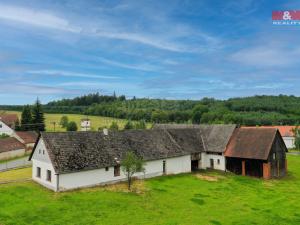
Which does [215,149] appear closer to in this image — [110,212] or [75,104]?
[110,212]

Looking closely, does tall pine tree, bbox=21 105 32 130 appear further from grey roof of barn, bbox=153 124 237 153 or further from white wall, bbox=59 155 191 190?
white wall, bbox=59 155 191 190

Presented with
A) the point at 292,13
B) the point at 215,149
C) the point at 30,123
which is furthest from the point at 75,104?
the point at 292,13

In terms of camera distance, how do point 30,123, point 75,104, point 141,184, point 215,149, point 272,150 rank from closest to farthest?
point 141,184 < point 272,150 < point 215,149 < point 30,123 < point 75,104

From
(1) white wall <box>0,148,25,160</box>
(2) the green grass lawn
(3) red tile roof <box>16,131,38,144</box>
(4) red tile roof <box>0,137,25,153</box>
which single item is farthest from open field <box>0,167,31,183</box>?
(3) red tile roof <box>16,131,38,144</box>

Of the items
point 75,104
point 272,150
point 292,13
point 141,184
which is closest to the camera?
point 292,13

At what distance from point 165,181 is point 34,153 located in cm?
1594

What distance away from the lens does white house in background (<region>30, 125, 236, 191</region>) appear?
29.7 m

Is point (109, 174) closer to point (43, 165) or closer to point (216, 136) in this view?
point (43, 165)

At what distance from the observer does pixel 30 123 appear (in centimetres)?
7569

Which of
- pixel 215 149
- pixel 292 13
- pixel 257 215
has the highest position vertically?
pixel 292 13

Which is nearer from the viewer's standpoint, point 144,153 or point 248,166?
point 144,153

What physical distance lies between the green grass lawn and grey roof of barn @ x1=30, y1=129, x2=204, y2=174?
3101mm

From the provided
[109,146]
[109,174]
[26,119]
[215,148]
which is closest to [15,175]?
[109,146]

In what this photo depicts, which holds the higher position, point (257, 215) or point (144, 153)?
point (144, 153)
